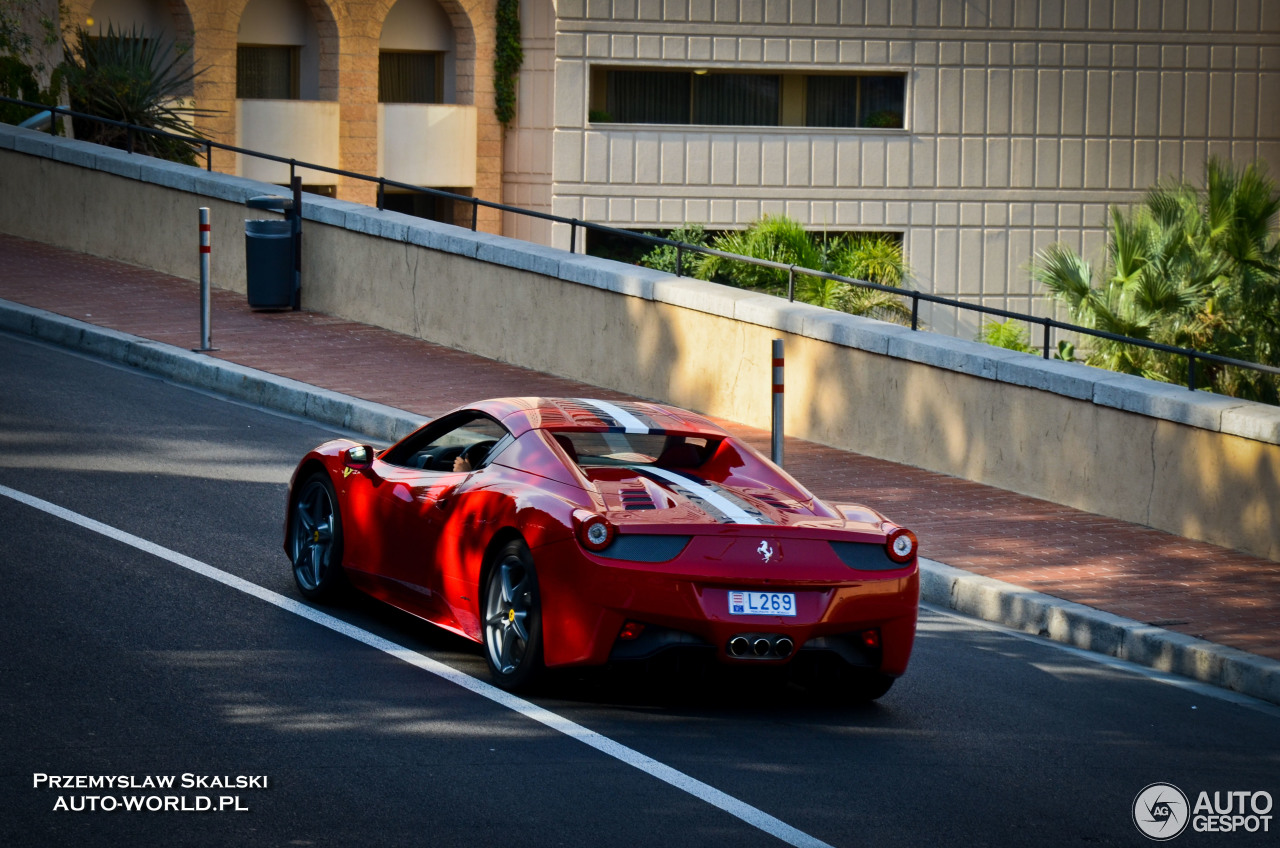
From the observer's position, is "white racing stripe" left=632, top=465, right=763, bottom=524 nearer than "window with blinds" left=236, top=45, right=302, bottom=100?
Yes

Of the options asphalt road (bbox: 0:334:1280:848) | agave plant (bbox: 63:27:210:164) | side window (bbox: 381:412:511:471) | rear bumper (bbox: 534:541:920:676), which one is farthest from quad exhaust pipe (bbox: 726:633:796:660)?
agave plant (bbox: 63:27:210:164)

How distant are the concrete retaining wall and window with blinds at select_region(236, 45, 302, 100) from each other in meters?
19.9

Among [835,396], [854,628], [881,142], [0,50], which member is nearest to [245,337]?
[835,396]

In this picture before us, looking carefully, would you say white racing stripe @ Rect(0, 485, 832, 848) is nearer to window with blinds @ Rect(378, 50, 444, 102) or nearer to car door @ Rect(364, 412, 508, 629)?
car door @ Rect(364, 412, 508, 629)

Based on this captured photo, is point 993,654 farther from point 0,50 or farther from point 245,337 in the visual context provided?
point 0,50

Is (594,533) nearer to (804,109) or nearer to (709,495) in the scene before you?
(709,495)

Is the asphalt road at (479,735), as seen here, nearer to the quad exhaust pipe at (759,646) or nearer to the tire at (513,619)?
the tire at (513,619)

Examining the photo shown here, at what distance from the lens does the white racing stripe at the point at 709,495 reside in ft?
23.9

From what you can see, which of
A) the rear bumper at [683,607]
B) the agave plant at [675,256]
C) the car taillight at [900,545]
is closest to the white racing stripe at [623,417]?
the rear bumper at [683,607]

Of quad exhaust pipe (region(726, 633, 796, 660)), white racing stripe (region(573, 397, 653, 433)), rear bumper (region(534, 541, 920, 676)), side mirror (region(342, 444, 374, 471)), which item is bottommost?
quad exhaust pipe (region(726, 633, 796, 660))

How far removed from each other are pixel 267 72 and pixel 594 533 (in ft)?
120

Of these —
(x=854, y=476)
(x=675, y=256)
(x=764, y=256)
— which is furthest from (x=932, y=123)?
(x=854, y=476)

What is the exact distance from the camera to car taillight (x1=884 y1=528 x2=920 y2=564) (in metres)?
7.38

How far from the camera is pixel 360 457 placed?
8.62 metres
